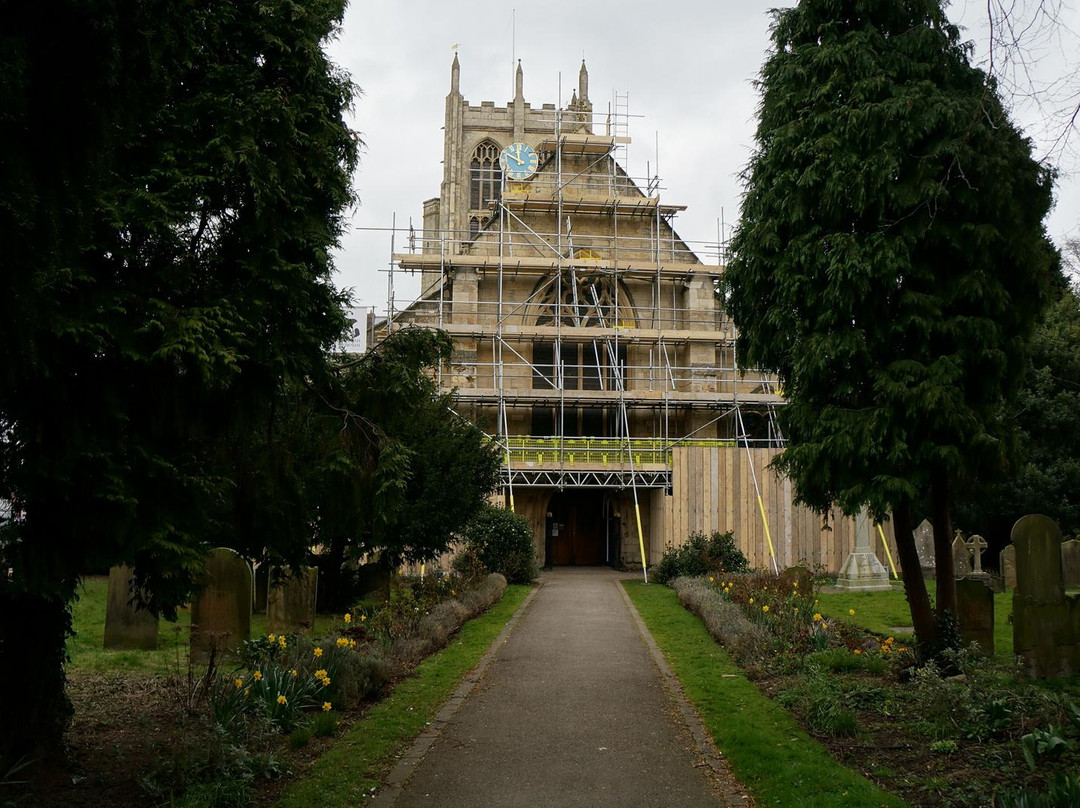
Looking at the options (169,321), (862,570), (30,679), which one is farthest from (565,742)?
(862,570)

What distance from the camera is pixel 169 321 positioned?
575 cm

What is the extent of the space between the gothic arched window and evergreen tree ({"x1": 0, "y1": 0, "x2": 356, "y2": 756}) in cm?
5216

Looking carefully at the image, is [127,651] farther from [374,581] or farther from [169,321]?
[169,321]

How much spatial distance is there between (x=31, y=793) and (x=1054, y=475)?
2411 centimetres

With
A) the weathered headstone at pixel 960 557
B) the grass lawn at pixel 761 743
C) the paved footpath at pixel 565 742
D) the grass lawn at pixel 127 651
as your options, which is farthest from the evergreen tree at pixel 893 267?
the weathered headstone at pixel 960 557

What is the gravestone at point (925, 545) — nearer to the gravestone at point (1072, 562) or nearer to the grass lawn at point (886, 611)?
the grass lawn at point (886, 611)

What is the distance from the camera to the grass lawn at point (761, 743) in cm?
620

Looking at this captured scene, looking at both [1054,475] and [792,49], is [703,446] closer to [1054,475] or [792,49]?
[1054,475]

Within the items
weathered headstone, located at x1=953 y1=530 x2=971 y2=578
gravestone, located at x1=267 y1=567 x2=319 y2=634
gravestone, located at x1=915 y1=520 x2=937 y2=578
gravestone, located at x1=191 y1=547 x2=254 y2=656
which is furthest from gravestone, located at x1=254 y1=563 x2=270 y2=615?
gravestone, located at x1=915 y1=520 x2=937 y2=578

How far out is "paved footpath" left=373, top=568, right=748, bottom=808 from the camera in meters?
6.50

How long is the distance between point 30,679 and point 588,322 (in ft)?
96.4

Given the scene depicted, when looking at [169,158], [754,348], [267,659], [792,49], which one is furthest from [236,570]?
[792,49]

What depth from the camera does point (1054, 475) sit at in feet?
76.6

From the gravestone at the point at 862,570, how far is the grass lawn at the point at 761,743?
10.2 metres
